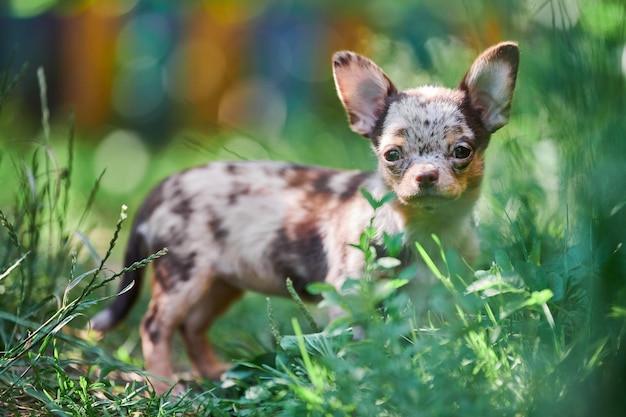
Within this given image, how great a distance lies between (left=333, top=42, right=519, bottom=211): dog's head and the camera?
11.5 ft

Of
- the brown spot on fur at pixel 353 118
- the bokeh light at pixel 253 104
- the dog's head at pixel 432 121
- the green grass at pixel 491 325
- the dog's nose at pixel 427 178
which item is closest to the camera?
the green grass at pixel 491 325

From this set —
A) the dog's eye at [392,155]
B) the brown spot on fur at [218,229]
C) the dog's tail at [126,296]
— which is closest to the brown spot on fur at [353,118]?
the dog's eye at [392,155]

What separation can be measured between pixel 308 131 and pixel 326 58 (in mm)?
2546

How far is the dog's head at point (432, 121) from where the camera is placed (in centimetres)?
351

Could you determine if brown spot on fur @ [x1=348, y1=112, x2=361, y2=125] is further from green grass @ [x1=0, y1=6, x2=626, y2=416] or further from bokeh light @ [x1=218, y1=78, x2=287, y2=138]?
bokeh light @ [x1=218, y1=78, x2=287, y2=138]

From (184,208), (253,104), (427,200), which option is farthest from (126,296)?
(253,104)

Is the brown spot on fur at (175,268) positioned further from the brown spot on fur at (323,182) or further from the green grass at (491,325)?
the brown spot on fur at (323,182)

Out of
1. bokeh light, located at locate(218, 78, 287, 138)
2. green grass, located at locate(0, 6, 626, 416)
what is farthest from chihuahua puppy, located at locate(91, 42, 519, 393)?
bokeh light, located at locate(218, 78, 287, 138)

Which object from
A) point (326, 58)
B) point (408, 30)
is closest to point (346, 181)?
point (408, 30)

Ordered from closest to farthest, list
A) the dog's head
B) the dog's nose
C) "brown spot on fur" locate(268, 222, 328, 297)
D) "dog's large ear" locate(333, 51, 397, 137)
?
the dog's nose
the dog's head
"dog's large ear" locate(333, 51, 397, 137)
"brown spot on fur" locate(268, 222, 328, 297)

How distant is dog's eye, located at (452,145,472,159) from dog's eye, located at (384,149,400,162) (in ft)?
0.73

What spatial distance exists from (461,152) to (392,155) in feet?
0.89

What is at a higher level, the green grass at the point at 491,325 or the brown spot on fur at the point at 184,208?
the green grass at the point at 491,325

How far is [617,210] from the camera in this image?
2.45 m
